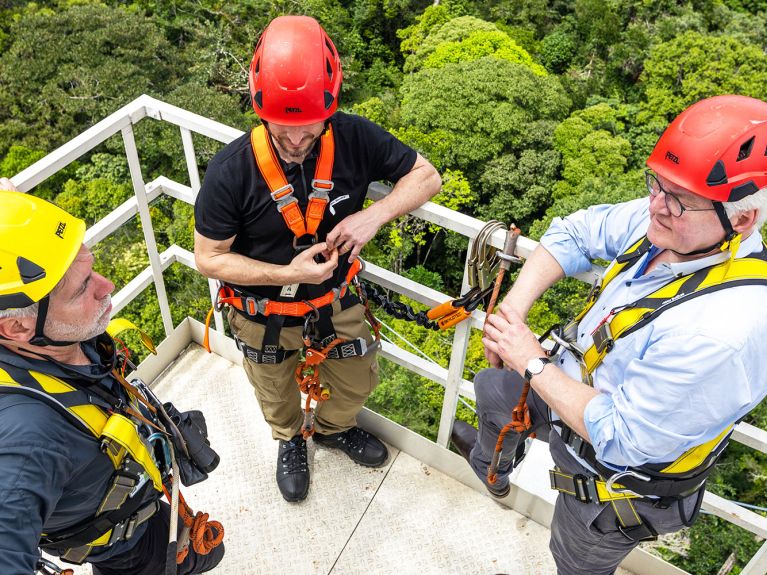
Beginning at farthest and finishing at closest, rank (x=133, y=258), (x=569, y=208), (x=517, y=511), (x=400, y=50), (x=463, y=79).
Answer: (x=400, y=50) < (x=463, y=79) < (x=569, y=208) < (x=133, y=258) < (x=517, y=511)

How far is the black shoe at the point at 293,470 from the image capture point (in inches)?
156

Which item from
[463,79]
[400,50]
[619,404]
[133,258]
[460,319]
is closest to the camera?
[619,404]

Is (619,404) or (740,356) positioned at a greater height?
(740,356)

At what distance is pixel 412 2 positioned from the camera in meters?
25.6

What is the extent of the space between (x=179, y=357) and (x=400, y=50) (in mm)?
22829

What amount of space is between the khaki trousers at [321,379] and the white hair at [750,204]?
1.92m

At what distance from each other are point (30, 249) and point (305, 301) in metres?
1.37

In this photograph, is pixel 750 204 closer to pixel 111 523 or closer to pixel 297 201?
pixel 297 201

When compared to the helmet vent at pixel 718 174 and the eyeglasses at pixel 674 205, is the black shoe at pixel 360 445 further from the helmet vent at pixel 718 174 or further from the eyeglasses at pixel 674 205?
the helmet vent at pixel 718 174

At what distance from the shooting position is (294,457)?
13.3 ft

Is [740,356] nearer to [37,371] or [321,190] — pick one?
[321,190]

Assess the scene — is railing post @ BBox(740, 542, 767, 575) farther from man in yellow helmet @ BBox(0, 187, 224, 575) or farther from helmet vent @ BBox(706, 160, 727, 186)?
man in yellow helmet @ BBox(0, 187, 224, 575)

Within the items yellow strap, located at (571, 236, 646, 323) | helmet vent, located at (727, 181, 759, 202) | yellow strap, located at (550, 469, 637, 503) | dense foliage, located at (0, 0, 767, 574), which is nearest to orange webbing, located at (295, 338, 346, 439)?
yellow strap, located at (571, 236, 646, 323)

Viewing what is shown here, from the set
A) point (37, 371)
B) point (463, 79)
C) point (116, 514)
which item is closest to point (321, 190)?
point (37, 371)
